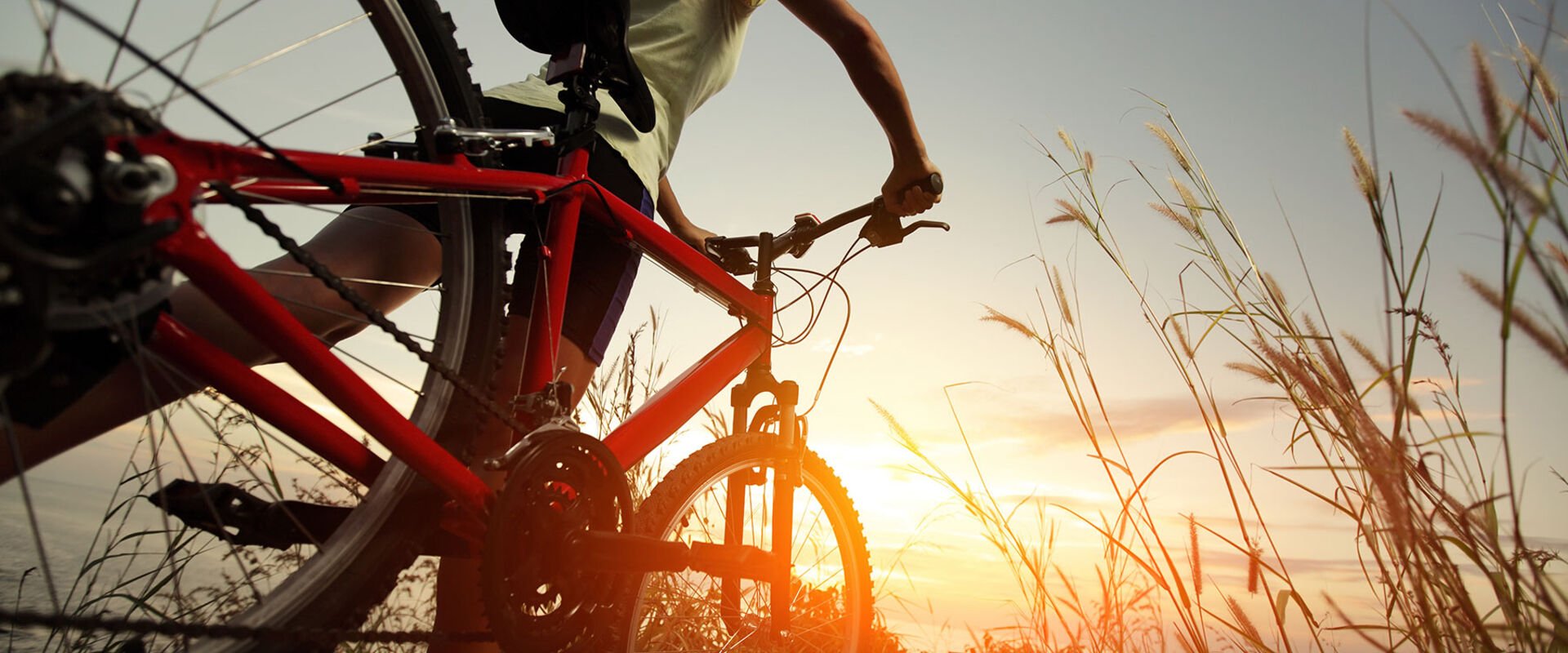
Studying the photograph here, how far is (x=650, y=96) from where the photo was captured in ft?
5.27

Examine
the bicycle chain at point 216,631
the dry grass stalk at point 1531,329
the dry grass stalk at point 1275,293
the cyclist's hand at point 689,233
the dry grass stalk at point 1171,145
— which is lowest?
the bicycle chain at point 216,631

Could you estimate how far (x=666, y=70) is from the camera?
1.81m

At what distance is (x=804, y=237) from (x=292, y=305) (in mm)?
1219

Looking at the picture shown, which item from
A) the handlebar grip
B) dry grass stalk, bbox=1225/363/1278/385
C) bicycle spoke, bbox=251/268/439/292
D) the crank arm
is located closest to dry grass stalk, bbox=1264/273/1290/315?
dry grass stalk, bbox=1225/363/1278/385

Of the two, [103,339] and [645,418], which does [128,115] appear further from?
[645,418]

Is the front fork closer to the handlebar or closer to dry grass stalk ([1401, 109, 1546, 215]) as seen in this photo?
the handlebar

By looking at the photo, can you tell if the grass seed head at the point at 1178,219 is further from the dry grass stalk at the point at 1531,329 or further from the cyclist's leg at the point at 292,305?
the cyclist's leg at the point at 292,305

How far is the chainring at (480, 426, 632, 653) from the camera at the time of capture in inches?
46.7

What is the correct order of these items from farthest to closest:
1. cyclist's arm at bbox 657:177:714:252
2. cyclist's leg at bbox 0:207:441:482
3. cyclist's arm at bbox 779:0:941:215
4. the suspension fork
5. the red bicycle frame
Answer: cyclist's arm at bbox 657:177:714:252
the suspension fork
cyclist's arm at bbox 779:0:941:215
cyclist's leg at bbox 0:207:441:482
the red bicycle frame

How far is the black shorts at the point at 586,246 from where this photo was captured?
163 centimetres

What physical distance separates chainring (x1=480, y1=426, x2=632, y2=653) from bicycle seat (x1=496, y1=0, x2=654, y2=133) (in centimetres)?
67

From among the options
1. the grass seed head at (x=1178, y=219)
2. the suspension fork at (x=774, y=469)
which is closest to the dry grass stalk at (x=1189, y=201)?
the grass seed head at (x=1178, y=219)

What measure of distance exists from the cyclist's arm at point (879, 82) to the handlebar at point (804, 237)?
0.22ft

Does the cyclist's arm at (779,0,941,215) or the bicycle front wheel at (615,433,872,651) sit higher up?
the cyclist's arm at (779,0,941,215)
